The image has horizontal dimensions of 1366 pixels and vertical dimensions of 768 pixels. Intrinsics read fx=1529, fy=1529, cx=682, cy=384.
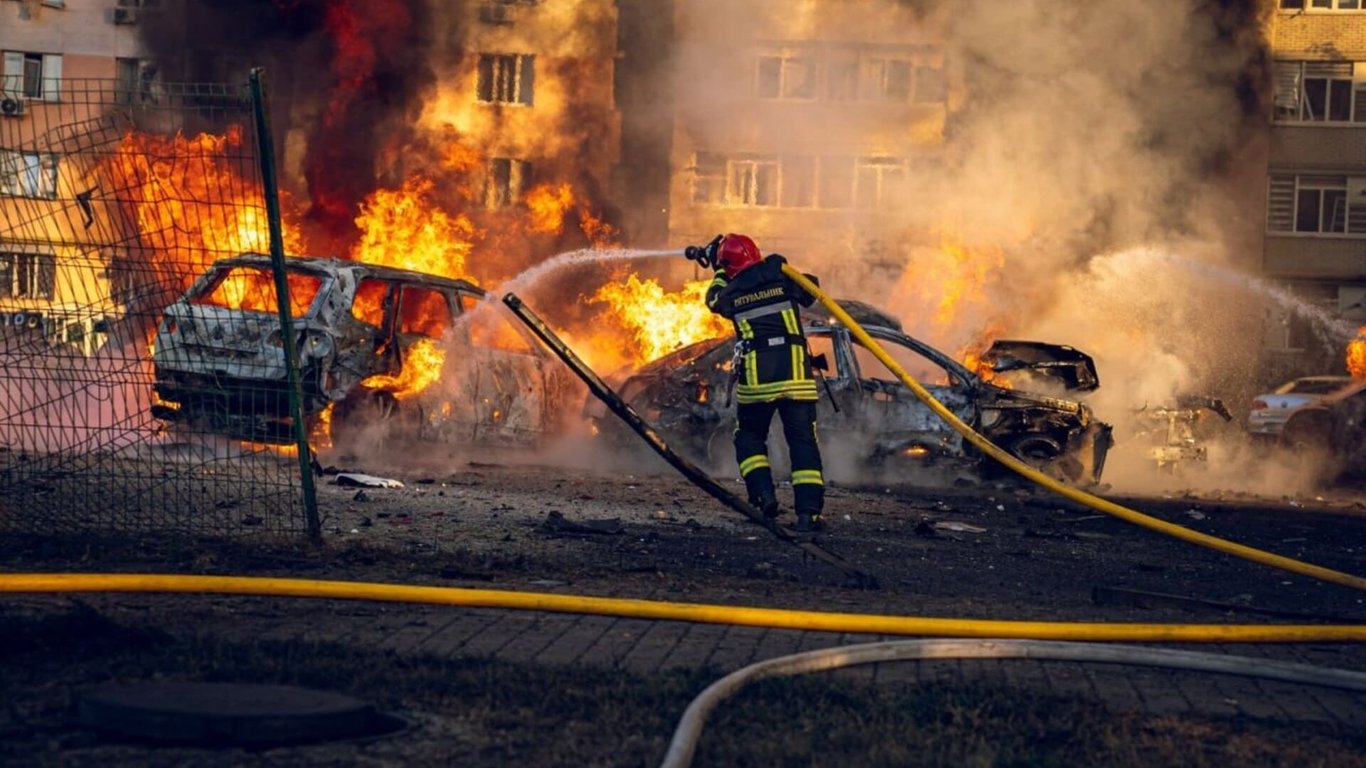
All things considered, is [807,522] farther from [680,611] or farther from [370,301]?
[370,301]

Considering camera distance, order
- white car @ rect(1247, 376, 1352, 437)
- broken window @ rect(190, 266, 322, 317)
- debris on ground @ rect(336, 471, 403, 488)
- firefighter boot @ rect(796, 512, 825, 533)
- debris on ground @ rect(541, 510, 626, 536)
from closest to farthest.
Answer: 1. debris on ground @ rect(541, 510, 626, 536)
2. firefighter boot @ rect(796, 512, 825, 533)
3. broken window @ rect(190, 266, 322, 317)
4. debris on ground @ rect(336, 471, 403, 488)
5. white car @ rect(1247, 376, 1352, 437)

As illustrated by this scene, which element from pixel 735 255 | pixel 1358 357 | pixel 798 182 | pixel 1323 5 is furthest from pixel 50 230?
pixel 1323 5

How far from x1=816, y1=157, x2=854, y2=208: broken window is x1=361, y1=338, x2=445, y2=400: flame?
2412cm

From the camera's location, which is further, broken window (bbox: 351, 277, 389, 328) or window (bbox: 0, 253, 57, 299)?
broken window (bbox: 351, 277, 389, 328)

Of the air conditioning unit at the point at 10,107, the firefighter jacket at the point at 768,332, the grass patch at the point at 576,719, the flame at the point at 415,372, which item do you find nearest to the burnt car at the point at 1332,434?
the flame at the point at 415,372

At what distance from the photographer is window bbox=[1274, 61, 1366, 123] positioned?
1526 inches

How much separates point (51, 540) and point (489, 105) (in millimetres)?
32610

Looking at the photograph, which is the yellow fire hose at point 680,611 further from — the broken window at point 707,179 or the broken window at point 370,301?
the broken window at point 707,179

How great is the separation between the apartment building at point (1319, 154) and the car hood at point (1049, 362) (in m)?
25.6

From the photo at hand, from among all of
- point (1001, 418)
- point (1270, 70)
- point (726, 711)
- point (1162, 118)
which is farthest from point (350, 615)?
point (1270, 70)

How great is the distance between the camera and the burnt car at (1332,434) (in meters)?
18.6

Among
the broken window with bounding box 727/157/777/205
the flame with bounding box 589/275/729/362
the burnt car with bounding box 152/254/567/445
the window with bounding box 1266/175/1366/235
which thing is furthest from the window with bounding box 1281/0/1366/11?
the burnt car with bounding box 152/254/567/445

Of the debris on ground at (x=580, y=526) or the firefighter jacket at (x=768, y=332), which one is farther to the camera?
the firefighter jacket at (x=768, y=332)

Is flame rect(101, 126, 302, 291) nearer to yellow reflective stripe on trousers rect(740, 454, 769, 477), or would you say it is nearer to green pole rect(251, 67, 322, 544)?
green pole rect(251, 67, 322, 544)
